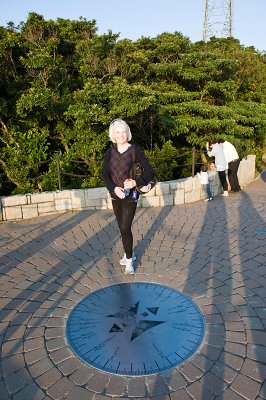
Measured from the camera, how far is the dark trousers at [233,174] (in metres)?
8.14

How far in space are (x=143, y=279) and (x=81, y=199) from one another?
A: 3.02 m

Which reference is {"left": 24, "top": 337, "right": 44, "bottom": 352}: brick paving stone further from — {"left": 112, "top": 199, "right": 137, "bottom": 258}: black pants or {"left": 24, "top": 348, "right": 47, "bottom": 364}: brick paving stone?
{"left": 112, "top": 199, "right": 137, "bottom": 258}: black pants

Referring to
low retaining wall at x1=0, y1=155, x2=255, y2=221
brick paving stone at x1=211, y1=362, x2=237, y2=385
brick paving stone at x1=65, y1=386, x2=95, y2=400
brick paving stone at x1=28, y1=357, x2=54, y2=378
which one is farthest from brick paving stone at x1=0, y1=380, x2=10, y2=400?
low retaining wall at x1=0, y1=155, x2=255, y2=221

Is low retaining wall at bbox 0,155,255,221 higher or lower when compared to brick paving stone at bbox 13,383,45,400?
higher

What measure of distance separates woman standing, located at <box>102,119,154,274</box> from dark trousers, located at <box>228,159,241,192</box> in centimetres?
505

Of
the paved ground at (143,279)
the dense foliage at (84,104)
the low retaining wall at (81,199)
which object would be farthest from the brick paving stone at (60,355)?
the dense foliage at (84,104)

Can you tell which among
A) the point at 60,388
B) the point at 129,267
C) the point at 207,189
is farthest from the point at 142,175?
the point at 207,189

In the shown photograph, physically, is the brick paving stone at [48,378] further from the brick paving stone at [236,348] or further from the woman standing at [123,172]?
the woman standing at [123,172]

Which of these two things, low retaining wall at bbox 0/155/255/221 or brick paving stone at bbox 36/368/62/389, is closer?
brick paving stone at bbox 36/368/62/389

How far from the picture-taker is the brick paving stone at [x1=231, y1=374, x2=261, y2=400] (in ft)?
7.39

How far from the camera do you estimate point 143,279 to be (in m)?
3.82

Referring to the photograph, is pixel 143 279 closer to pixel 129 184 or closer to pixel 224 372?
pixel 129 184

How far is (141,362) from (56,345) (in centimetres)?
77

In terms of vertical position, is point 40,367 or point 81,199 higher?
point 81,199
